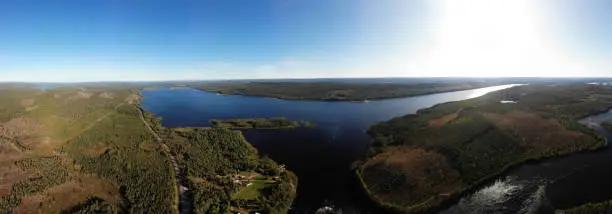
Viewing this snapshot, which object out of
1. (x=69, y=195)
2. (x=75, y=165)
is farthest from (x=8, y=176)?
(x=69, y=195)

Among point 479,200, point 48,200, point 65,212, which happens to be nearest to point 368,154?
point 479,200

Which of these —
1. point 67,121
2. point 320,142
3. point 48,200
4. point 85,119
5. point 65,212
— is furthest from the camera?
point 85,119

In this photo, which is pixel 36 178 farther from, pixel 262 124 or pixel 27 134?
pixel 262 124

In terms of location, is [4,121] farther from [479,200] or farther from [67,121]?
[479,200]

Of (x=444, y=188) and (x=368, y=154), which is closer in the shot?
(x=444, y=188)

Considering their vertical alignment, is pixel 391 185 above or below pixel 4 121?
below

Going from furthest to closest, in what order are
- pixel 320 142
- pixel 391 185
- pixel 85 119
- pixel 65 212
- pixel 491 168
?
pixel 85 119 < pixel 320 142 < pixel 491 168 < pixel 391 185 < pixel 65 212
